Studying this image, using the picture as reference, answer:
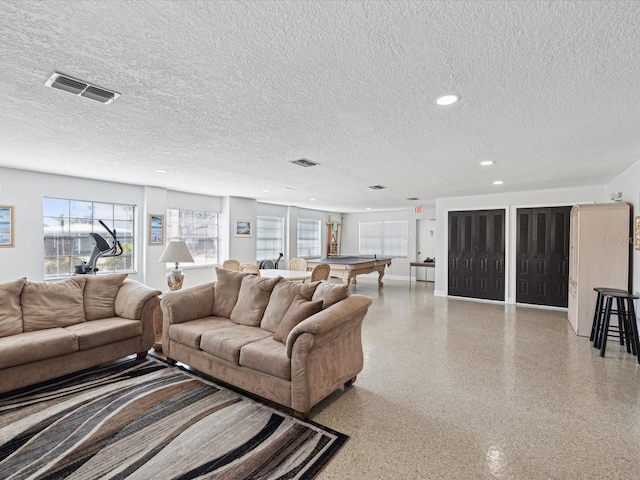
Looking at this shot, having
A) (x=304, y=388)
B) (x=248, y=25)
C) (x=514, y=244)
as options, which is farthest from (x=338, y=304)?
(x=514, y=244)

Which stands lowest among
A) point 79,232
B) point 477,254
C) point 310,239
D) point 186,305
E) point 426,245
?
point 186,305

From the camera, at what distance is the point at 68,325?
3377 mm

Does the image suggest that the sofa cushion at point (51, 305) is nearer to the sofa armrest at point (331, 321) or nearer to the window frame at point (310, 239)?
the sofa armrest at point (331, 321)

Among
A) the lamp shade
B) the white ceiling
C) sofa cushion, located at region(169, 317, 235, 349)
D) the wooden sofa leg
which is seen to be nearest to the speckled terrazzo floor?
the wooden sofa leg

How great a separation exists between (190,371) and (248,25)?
3.11 metres

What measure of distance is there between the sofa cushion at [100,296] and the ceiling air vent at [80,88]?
91.2 inches

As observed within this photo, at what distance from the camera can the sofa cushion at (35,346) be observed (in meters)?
2.69

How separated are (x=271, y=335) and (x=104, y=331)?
5.69 feet

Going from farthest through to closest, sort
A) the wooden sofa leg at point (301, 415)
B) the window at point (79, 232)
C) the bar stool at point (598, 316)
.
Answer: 1. the window at point (79, 232)
2. the bar stool at point (598, 316)
3. the wooden sofa leg at point (301, 415)

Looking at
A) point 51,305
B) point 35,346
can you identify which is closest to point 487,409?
point 35,346

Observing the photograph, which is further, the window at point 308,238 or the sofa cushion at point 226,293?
the window at point 308,238

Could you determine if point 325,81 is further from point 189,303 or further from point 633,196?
point 633,196

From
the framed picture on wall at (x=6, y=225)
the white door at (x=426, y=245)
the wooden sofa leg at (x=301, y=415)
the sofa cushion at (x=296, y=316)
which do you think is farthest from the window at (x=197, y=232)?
the white door at (x=426, y=245)

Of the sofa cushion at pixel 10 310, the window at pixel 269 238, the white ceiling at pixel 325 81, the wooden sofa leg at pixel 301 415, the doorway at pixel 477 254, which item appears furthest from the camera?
the window at pixel 269 238
